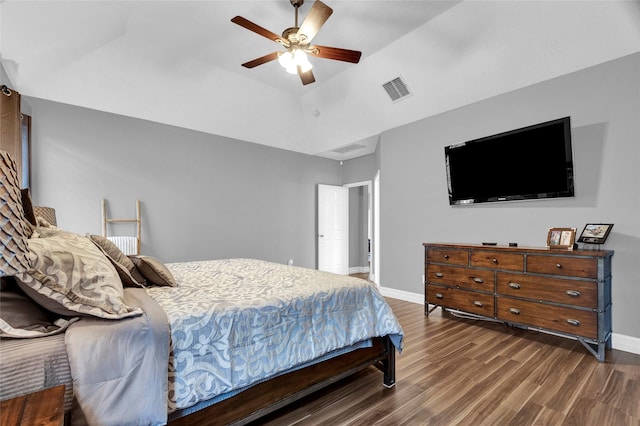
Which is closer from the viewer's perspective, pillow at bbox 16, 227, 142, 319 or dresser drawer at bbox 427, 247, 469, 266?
pillow at bbox 16, 227, 142, 319

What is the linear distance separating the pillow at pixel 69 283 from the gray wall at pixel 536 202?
12.3 ft

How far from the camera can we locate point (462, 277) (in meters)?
3.36

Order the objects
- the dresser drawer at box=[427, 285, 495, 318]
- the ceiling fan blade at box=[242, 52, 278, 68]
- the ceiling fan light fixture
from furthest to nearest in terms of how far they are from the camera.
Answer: the dresser drawer at box=[427, 285, 495, 318]
the ceiling fan blade at box=[242, 52, 278, 68]
the ceiling fan light fixture

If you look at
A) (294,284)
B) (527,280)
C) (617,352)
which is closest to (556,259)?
(527,280)

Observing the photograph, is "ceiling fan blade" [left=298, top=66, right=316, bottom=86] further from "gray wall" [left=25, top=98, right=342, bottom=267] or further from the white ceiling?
"gray wall" [left=25, top=98, right=342, bottom=267]

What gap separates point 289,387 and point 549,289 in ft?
8.36

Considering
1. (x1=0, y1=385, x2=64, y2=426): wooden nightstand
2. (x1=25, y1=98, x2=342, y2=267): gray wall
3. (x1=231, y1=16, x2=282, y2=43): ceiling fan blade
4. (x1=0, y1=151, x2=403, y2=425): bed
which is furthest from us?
(x1=25, y1=98, x2=342, y2=267): gray wall

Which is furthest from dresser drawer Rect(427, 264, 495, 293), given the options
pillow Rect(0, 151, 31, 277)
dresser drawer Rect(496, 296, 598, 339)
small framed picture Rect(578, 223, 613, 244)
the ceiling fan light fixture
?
pillow Rect(0, 151, 31, 277)

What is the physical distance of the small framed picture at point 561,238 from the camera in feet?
9.00

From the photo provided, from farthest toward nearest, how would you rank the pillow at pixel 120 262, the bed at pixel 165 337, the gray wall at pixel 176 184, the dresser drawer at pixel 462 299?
the gray wall at pixel 176 184
the dresser drawer at pixel 462 299
the pillow at pixel 120 262
the bed at pixel 165 337

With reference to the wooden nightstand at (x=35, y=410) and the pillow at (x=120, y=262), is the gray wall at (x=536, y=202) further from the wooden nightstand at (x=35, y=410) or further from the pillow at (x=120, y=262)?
the wooden nightstand at (x=35, y=410)

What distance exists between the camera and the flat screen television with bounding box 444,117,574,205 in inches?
117

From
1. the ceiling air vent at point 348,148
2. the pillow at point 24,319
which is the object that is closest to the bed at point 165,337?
the pillow at point 24,319

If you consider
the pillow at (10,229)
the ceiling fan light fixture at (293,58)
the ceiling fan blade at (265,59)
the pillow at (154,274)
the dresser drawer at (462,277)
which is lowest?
the dresser drawer at (462,277)
